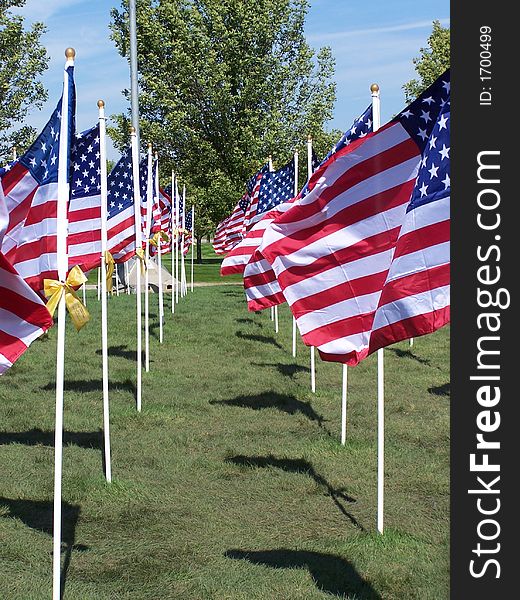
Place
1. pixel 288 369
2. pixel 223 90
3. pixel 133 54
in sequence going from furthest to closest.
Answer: pixel 223 90, pixel 133 54, pixel 288 369

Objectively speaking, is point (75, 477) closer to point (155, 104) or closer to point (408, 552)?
point (408, 552)

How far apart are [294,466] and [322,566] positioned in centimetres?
319

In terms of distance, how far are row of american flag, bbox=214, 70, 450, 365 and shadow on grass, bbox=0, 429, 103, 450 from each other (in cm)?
450

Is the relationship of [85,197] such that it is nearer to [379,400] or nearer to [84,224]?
[84,224]

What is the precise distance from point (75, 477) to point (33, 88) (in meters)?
30.4

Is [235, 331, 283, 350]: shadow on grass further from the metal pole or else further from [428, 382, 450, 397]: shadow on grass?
[428, 382, 450, 397]: shadow on grass

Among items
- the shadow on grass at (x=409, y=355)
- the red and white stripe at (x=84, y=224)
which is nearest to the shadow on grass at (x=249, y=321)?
the shadow on grass at (x=409, y=355)

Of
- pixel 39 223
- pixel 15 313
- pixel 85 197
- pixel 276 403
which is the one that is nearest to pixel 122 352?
pixel 276 403

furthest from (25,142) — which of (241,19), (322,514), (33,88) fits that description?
(322,514)

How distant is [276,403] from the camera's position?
47.0ft

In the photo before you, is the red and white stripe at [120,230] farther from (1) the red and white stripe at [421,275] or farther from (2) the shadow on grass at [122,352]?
(1) the red and white stripe at [421,275]

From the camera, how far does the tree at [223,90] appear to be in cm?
4547

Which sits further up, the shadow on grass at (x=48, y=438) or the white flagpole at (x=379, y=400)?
the white flagpole at (x=379, y=400)

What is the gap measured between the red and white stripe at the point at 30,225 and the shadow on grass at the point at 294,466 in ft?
11.5
